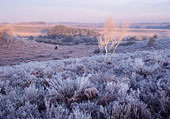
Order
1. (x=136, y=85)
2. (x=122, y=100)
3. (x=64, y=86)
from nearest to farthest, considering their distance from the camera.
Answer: (x=122, y=100) < (x=64, y=86) < (x=136, y=85)

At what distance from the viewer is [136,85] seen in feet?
10.9

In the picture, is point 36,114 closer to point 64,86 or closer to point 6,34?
point 64,86

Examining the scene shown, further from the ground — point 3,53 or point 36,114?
point 36,114

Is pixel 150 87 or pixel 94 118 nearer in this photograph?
pixel 94 118

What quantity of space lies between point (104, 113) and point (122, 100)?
484 millimetres

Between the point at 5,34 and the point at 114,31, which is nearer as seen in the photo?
the point at 114,31

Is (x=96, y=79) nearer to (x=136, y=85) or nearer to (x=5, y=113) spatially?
(x=136, y=85)

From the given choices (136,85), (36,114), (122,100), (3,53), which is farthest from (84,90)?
(3,53)

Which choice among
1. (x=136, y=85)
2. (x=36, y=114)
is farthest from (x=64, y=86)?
(x=136, y=85)

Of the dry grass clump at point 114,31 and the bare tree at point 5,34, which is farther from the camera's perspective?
the bare tree at point 5,34

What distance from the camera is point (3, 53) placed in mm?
20172

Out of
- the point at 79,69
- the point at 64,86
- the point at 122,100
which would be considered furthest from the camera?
the point at 79,69

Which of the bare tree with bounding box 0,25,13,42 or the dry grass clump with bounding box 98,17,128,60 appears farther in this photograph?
the bare tree with bounding box 0,25,13,42

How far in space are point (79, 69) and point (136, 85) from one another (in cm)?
262
